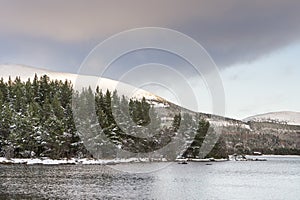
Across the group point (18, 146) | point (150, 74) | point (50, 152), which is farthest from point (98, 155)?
point (150, 74)

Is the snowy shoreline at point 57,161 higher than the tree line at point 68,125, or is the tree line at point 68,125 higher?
the tree line at point 68,125

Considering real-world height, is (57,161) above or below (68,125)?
below

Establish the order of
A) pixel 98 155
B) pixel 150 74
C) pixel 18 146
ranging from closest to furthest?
pixel 150 74 → pixel 18 146 → pixel 98 155

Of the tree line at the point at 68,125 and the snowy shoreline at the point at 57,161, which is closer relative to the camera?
the snowy shoreline at the point at 57,161

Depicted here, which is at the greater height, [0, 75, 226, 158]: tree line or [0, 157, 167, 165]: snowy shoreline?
[0, 75, 226, 158]: tree line

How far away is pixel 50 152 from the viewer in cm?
11119

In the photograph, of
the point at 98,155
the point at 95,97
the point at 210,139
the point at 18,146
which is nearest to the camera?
the point at 18,146

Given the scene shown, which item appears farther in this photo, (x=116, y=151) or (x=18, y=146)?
(x=116, y=151)

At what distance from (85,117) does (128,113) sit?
17971 mm

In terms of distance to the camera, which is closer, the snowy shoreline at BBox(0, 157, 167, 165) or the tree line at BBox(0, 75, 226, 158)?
the snowy shoreline at BBox(0, 157, 167, 165)

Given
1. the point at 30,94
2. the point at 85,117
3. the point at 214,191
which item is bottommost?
the point at 214,191

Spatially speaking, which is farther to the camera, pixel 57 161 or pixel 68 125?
pixel 68 125

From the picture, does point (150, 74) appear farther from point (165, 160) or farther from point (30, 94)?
point (30, 94)

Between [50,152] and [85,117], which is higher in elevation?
[85,117]
